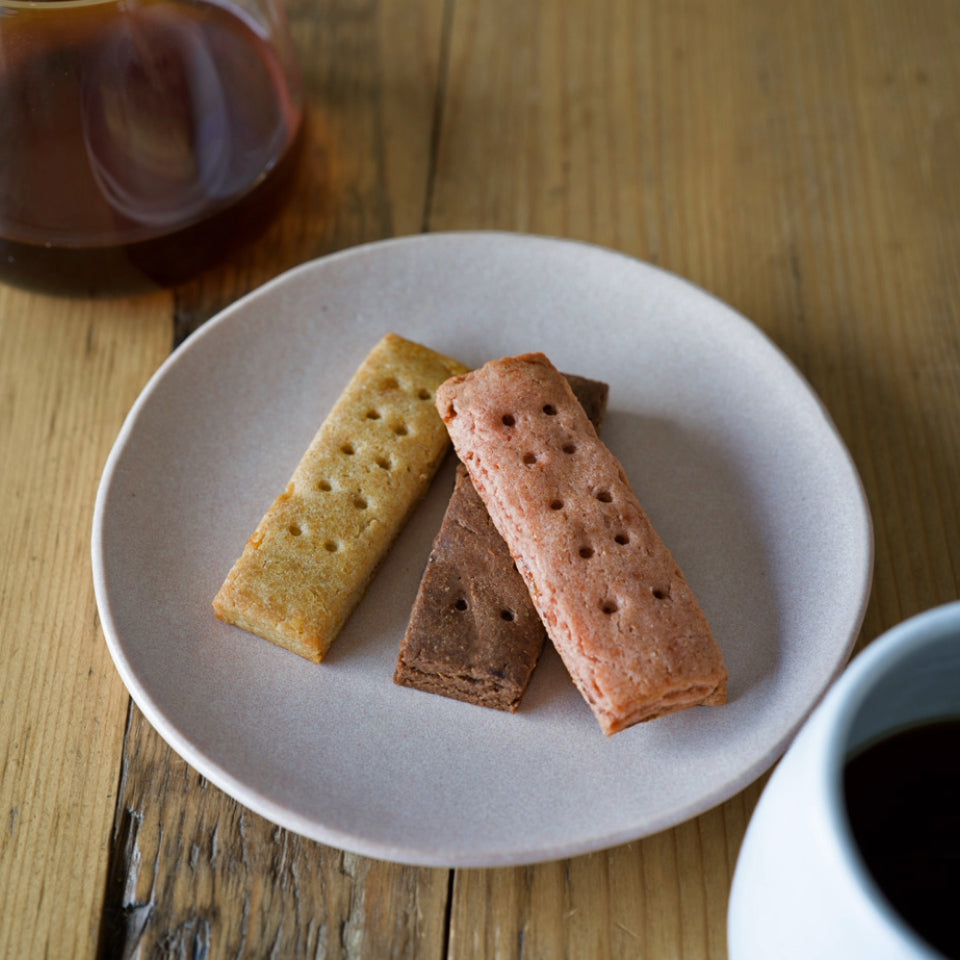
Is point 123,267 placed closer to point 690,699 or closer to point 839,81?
point 690,699

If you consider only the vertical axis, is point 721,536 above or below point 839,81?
below

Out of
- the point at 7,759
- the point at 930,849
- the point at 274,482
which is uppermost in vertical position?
the point at 930,849

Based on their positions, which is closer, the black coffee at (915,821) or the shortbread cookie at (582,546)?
the black coffee at (915,821)

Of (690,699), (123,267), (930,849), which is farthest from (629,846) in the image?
(123,267)

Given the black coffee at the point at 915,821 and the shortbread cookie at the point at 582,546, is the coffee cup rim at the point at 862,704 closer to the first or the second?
the black coffee at the point at 915,821

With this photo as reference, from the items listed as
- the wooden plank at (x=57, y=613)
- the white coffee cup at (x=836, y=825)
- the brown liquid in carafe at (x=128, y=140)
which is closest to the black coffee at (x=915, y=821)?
the white coffee cup at (x=836, y=825)

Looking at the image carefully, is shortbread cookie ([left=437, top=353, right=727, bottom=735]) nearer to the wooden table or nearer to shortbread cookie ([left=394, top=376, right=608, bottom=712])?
shortbread cookie ([left=394, top=376, right=608, bottom=712])
